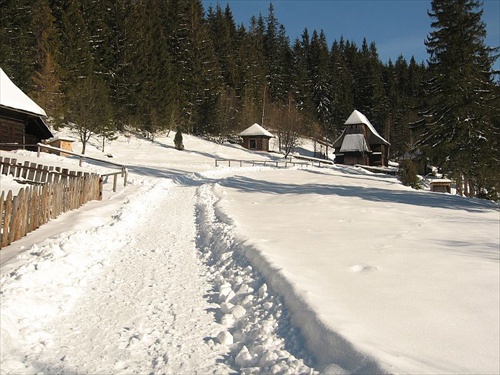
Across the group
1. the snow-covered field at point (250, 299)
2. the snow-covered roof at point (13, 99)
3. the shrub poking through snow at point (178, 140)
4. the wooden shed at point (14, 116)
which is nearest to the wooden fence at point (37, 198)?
the snow-covered field at point (250, 299)

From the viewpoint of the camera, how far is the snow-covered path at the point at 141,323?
3303 mm

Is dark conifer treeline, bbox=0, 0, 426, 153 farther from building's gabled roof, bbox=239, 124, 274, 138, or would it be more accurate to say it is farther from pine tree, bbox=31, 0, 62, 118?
building's gabled roof, bbox=239, 124, 274, 138

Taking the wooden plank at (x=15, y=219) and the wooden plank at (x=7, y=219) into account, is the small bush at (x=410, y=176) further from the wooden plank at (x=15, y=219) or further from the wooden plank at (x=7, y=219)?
the wooden plank at (x=7, y=219)

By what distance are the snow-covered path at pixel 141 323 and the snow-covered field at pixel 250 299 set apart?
0.02 meters

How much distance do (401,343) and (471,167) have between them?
22.8m

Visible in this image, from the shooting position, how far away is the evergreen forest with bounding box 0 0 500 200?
77.3 feet

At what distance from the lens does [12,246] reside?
22.4 feet

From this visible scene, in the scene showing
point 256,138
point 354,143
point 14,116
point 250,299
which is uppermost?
point 256,138

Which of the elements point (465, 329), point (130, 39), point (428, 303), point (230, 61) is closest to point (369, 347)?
point (465, 329)

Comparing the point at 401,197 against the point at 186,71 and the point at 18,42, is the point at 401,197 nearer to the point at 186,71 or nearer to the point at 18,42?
the point at 18,42

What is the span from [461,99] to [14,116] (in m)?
31.0

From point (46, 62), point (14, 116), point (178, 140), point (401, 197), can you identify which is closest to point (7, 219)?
point (401, 197)

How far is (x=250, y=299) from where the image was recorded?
4.63 metres

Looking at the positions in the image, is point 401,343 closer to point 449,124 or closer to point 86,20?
point 449,124
